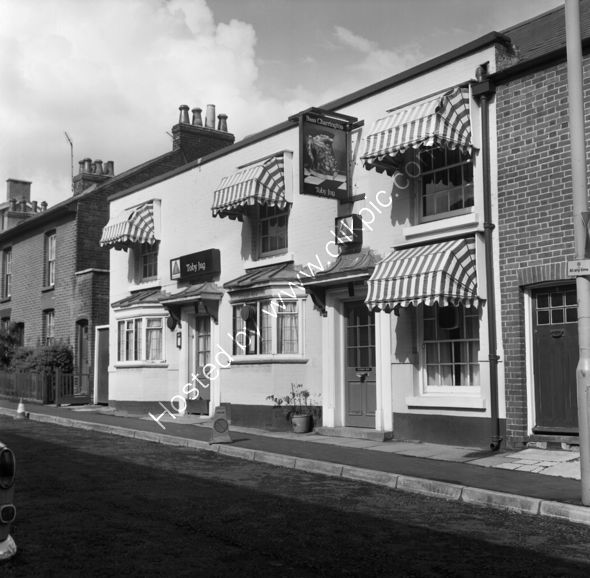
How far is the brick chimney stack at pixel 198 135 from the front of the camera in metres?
25.9

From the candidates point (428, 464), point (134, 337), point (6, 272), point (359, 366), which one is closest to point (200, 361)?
Result: point (134, 337)

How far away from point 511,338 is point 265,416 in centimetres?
619

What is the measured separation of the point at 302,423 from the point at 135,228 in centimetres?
817

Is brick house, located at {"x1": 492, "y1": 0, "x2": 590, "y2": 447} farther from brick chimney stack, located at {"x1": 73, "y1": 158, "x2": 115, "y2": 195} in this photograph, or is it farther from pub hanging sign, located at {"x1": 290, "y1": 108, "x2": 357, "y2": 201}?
brick chimney stack, located at {"x1": 73, "y1": 158, "x2": 115, "y2": 195}

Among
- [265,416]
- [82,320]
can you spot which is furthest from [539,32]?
[82,320]

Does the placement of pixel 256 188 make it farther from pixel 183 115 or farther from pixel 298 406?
pixel 183 115

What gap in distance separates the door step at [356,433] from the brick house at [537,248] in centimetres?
251

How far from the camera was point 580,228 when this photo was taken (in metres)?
8.17

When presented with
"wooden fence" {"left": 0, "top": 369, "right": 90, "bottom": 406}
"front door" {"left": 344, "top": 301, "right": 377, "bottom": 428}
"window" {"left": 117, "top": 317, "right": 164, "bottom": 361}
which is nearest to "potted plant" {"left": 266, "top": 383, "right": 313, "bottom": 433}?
"front door" {"left": 344, "top": 301, "right": 377, "bottom": 428}

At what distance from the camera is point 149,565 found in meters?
5.79

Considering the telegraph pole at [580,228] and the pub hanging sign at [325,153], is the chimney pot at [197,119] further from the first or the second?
the telegraph pole at [580,228]

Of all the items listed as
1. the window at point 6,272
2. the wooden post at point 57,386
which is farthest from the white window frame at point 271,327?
the window at point 6,272

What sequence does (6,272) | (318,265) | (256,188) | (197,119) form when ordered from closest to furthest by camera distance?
(318,265), (256,188), (197,119), (6,272)

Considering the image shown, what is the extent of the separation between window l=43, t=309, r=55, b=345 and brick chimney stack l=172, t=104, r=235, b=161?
7.40 m
